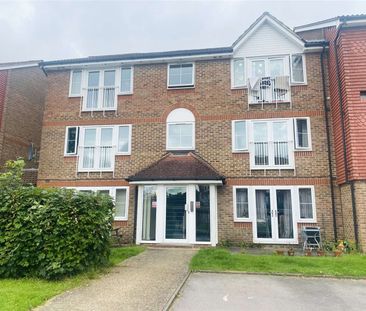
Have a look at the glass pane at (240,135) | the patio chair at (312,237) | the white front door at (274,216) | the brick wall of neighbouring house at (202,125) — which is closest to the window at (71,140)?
the brick wall of neighbouring house at (202,125)

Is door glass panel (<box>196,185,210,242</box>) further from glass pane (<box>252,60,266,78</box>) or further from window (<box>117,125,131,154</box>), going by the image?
glass pane (<box>252,60,266,78</box>)

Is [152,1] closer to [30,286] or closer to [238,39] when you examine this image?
[238,39]

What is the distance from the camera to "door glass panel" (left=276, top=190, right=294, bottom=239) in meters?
11.9

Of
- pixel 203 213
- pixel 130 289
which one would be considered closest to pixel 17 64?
pixel 203 213

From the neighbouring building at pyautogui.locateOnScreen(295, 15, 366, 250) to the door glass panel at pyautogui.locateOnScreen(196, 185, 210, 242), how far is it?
17.1ft

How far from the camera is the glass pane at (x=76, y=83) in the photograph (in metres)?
14.8

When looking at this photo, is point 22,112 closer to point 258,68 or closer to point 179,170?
point 179,170

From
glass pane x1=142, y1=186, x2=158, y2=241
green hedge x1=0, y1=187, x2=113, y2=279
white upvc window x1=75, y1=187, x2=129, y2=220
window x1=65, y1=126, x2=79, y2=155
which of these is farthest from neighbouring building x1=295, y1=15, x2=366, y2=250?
window x1=65, y1=126, x2=79, y2=155

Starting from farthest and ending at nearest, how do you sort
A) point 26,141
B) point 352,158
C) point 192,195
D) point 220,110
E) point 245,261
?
point 26,141 < point 220,110 < point 192,195 < point 352,158 < point 245,261

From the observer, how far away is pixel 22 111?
17.5 metres

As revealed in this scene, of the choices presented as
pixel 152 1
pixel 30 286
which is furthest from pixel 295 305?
pixel 152 1

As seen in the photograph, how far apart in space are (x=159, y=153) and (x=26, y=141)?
9385 millimetres

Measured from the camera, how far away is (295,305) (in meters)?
5.14

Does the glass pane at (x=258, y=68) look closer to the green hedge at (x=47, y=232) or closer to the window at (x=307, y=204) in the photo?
the window at (x=307, y=204)
